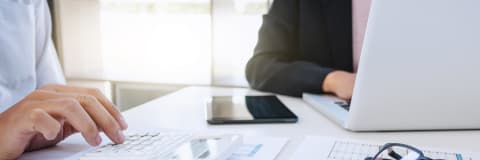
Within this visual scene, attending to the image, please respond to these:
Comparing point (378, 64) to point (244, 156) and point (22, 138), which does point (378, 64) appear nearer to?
point (244, 156)

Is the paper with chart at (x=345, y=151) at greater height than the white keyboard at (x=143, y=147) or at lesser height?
lesser

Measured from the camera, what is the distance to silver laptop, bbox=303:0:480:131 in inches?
23.5

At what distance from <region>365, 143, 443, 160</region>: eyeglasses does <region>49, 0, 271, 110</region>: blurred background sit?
1576 millimetres

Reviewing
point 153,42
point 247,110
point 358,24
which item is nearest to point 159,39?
point 153,42

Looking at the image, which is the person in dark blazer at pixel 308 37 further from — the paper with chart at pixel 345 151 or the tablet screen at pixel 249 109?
the paper with chart at pixel 345 151

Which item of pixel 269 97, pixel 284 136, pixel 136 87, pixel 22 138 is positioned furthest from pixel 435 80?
pixel 136 87

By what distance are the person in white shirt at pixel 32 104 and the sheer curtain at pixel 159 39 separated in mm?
1302

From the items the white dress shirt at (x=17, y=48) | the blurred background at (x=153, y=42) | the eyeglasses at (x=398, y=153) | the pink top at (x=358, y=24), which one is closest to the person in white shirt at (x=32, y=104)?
the white dress shirt at (x=17, y=48)

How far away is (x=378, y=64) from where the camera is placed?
0.62 m

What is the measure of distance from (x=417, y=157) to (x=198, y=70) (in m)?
1.85

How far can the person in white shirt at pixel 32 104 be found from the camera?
21.3 inches

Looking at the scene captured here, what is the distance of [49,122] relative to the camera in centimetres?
53

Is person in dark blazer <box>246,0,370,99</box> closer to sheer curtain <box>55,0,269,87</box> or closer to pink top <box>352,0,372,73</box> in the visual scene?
pink top <box>352,0,372,73</box>

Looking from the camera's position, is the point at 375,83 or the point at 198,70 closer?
the point at 375,83
